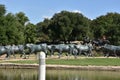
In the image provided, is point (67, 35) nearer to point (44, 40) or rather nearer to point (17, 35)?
point (44, 40)

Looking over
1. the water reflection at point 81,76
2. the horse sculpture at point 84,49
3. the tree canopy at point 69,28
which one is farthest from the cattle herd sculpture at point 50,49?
the tree canopy at point 69,28

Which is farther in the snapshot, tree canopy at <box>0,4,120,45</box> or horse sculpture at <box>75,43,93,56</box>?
tree canopy at <box>0,4,120,45</box>

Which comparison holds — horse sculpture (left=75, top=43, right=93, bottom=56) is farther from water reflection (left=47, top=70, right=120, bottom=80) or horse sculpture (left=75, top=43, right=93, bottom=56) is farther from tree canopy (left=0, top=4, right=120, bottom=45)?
tree canopy (left=0, top=4, right=120, bottom=45)

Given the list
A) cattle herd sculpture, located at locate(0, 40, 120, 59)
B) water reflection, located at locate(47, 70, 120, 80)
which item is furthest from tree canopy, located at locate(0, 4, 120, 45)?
water reflection, located at locate(47, 70, 120, 80)

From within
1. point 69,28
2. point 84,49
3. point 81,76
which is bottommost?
point 81,76

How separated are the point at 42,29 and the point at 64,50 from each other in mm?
61602

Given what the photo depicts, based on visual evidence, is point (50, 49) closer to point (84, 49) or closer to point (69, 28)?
point (84, 49)

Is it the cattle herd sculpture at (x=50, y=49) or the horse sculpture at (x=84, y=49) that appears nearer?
the cattle herd sculpture at (x=50, y=49)

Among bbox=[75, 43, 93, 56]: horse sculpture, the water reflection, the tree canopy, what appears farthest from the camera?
the tree canopy

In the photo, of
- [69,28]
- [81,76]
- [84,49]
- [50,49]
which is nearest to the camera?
[81,76]

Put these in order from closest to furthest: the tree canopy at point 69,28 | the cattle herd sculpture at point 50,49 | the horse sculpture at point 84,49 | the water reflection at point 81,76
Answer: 1. the water reflection at point 81,76
2. the cattle herd sculpture at point 50,49
3. the horse sculpture at point 84,49
4. the tree canopy at point 69,28

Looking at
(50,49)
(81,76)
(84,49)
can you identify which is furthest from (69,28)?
(81,76)

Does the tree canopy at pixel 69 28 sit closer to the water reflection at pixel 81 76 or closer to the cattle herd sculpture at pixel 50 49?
the cattle herd sculpture at pixel 50 49

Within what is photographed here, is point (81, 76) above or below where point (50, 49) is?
below
